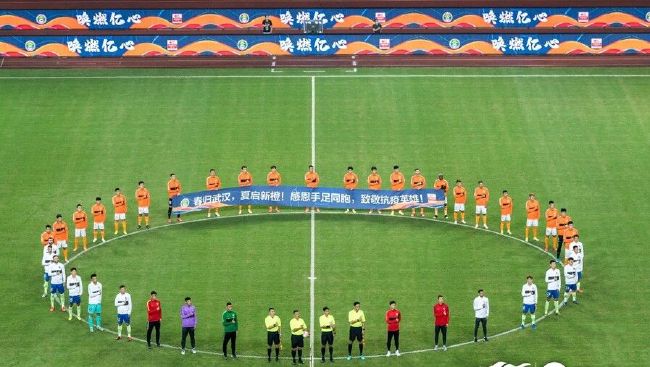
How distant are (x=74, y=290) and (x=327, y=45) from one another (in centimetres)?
2598

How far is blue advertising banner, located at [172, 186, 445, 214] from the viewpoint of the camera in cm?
6184

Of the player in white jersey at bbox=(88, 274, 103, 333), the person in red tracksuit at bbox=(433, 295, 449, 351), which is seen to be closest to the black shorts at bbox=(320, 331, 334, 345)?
the person in red tracksuit at bbox=(433, 295, 449, 351)

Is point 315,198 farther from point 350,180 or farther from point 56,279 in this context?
point 56,279

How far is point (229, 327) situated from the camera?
50.9 meters

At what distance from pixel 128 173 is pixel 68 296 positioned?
37.4 ft

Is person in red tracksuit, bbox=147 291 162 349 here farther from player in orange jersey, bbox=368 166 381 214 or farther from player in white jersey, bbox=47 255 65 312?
player in orange jersey, bbox=368 166 381 214

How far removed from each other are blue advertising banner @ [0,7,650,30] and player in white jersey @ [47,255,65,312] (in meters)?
24.4

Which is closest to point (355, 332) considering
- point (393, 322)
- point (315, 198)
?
point (393, 322)

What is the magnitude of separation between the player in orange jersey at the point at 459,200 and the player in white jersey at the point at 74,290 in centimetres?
1503

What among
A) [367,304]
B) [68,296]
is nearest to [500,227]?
[367,304]

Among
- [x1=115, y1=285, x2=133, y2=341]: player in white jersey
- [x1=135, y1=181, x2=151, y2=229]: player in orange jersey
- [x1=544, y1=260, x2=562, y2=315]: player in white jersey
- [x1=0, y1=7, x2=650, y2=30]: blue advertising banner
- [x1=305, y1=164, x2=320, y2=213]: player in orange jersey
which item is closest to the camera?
[x1=115, y1=285, x2=133, y2=341]: player in white jersey

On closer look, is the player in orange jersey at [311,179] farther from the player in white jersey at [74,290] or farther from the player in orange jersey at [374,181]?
the player in white jersey at [74,290]

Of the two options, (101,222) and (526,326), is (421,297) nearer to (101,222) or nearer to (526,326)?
(526,326)

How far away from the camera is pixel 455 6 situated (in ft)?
251
